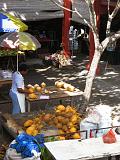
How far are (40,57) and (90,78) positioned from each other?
10.1 meters

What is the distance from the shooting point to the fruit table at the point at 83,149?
745 centimetres

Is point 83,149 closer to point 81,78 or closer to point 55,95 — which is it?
point 55,95

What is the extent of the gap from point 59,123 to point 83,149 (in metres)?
2.37

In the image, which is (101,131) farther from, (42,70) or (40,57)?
(40,57)

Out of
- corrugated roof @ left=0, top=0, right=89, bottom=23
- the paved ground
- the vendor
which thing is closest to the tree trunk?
the vendor

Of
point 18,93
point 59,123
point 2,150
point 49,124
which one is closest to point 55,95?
point 18,93

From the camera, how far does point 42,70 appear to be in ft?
63.0

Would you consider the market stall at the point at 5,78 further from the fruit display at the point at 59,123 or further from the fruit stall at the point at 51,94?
the fruit display at the point at 59,123

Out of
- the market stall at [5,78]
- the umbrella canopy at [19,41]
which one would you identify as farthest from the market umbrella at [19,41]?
the market stall at [5,78]

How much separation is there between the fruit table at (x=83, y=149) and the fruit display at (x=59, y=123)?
131 centimetres

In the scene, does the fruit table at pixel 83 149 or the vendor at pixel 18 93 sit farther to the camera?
the vendor at pixel 18 93

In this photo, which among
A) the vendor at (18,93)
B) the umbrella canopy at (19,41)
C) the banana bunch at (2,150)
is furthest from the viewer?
the umbrella canopy at (19,41)

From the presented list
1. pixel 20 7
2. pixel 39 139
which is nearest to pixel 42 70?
pixel 20 7

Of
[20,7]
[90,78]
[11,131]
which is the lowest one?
[11,131]
